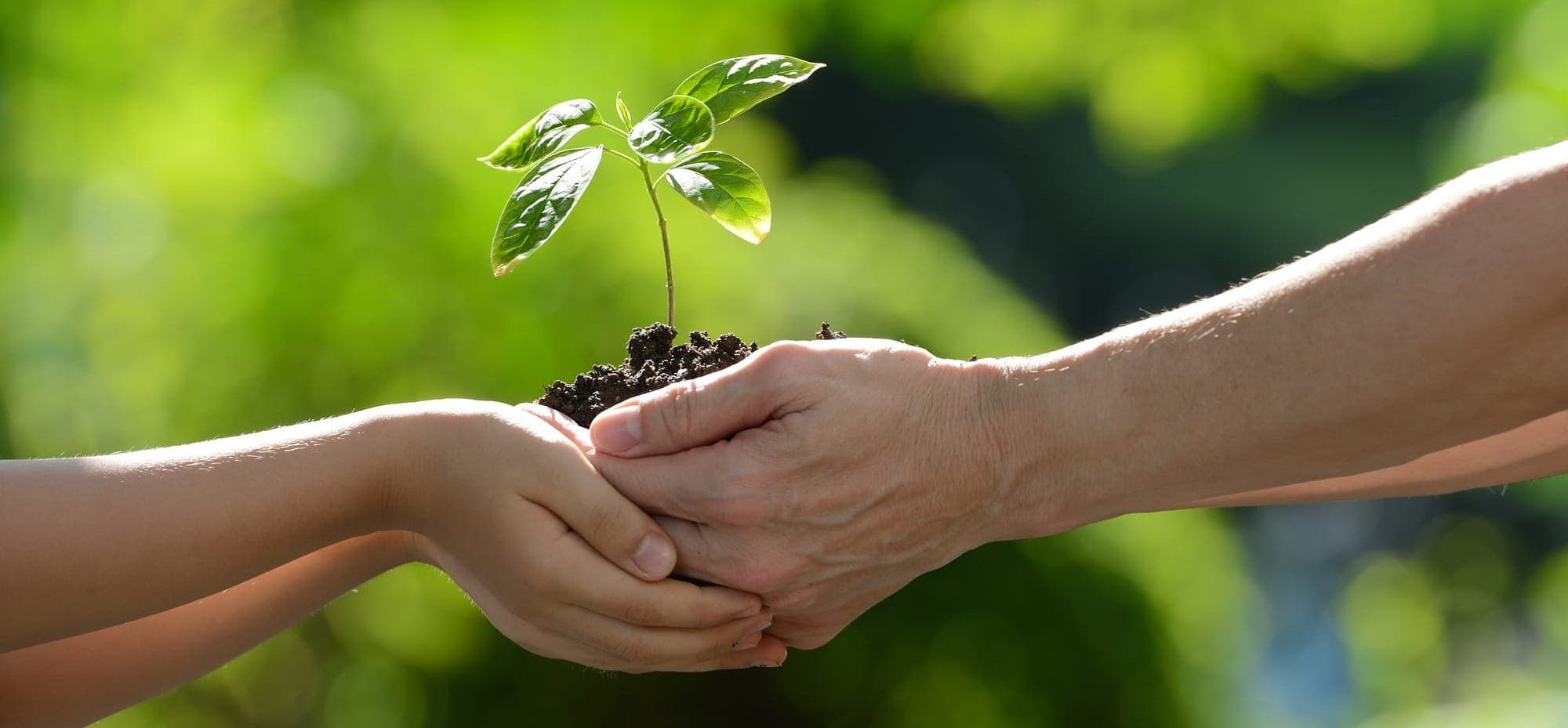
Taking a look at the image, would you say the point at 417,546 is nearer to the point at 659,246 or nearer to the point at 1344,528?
the point at 659,246

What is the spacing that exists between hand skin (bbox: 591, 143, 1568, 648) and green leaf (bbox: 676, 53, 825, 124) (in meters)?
0.29

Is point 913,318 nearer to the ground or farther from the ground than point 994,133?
nearer to the ground

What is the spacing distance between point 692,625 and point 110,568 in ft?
2.06

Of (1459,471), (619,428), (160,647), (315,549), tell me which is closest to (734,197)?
(619,428)

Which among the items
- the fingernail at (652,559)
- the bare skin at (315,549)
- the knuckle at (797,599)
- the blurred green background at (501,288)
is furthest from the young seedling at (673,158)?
the blurred green background at (501,288)

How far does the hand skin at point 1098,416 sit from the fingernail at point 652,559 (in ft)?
0.16

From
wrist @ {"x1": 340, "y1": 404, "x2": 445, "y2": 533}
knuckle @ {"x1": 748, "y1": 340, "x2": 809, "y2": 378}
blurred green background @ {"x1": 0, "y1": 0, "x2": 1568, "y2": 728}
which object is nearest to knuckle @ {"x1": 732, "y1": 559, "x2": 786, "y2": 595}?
knuckle @ {"x1": 748, "y1": 340, "x2": 809, "y2": 378}

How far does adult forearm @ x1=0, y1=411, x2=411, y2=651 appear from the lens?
3.69 ft

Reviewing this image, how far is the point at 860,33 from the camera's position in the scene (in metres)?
5.91

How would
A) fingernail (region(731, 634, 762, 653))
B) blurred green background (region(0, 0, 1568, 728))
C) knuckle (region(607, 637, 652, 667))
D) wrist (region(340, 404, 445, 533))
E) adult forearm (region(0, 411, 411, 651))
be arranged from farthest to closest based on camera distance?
blurred green background (region(0, 0, 1568, 728)), fingernail (region(731, 634, 762, 653)), knuckle (region(607, 637, 652, 667)), wrist (region(340, 404, 445, 533)), adult forearm (region(0, 411, 411, 651))

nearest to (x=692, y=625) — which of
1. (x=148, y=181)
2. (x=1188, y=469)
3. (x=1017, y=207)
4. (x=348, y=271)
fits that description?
(x=1188, y=469)

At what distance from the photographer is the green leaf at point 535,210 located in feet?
4.18

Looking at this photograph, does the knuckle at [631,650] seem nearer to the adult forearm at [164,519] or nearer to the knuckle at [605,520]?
the knuckle at [605,520]

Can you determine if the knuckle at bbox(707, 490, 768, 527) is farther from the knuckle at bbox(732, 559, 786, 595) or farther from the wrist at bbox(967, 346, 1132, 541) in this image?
the wrist at bbox(967, 346, 1132, 541)
